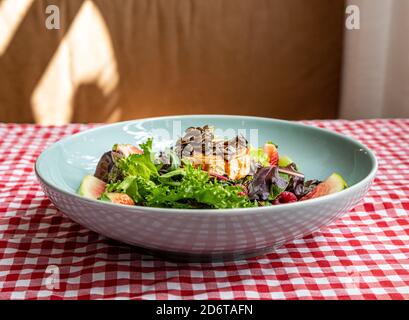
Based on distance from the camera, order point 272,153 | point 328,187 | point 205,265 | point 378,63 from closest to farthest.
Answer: point 205,265, point 328,187, point 272,153, point 378,63

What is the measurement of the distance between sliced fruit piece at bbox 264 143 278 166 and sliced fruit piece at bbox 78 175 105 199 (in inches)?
11.6

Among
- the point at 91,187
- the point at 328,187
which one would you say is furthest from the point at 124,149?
the point at 328,187

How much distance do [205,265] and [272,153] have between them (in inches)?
11.9

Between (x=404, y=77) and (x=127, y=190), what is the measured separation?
5.16 ft

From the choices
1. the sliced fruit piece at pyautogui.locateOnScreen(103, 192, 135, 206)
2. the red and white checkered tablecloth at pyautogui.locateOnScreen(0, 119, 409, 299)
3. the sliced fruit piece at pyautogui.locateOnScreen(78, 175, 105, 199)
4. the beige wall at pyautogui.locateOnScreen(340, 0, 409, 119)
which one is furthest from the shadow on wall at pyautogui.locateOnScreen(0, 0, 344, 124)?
the sliced fruit piece at pyautogui.locateOnScreen(103, 192, 135, 206)

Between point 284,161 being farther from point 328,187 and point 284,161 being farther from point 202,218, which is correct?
point 202,218

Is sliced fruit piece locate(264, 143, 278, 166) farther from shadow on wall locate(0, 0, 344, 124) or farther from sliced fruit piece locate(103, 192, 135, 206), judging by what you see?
shadow on wall locate(0, 0, 344, 124)

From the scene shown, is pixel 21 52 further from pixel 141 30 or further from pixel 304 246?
pixel 304 246

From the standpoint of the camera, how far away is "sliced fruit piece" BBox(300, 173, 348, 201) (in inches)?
42.5

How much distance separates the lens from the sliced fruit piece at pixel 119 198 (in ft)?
3.23

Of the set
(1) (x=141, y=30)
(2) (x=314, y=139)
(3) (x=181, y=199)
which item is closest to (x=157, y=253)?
(3) (x=181, y=199)

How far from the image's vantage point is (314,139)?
1317 mm

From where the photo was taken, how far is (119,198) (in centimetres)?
99

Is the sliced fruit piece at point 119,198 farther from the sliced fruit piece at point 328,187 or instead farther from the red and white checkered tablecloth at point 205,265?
the sliced fruit piece at point 328,187
